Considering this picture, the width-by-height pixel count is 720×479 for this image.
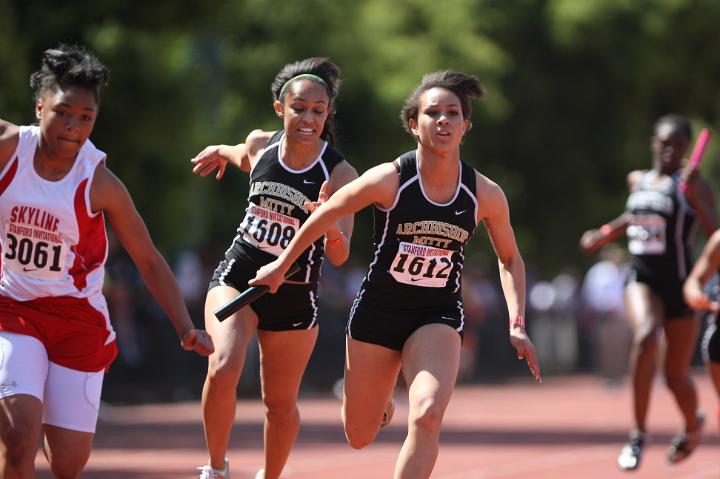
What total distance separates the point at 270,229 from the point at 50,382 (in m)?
1.92

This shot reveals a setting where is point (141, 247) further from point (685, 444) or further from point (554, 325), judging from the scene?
point (554, 325)

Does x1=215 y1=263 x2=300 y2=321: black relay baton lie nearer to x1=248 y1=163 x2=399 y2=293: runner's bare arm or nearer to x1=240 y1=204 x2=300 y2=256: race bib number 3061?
x1=248 y1=163 x2=399 y2=293: runner's bare arm

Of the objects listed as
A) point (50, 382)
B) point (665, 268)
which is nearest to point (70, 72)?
point (50, 382)

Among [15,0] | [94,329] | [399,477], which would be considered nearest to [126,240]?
[94,329]

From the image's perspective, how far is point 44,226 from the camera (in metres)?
7.05

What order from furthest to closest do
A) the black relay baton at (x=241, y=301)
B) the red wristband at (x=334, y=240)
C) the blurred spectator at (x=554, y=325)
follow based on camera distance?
the blurred spectator at (x=554, y=325) → the red wristband at (x=334, y=240) → the black relay baton at (x=241, y=301)

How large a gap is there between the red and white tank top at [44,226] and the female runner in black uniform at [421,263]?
1000 mm

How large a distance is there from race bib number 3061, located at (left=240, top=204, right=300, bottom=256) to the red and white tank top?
60.0 inches

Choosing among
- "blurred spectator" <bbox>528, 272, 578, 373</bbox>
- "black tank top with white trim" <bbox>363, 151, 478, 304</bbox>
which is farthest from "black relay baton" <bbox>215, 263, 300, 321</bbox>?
"blurred spectator" <bbox>528, 272, 578, 373</bbox>

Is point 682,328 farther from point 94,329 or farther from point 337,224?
point 94,329

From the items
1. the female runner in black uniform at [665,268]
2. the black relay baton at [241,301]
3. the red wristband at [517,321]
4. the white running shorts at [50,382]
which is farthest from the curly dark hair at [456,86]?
the female runner in black uniform at [665,268]

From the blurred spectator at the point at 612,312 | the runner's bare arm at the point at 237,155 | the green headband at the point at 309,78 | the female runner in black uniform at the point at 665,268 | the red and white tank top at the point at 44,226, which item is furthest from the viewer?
the blurred spectator at the point at 612,312

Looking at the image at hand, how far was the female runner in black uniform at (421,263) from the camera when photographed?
7.73 metres

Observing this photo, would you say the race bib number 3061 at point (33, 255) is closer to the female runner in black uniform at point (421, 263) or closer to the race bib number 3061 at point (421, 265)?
the female runner in black uniform at point (421, 263)
